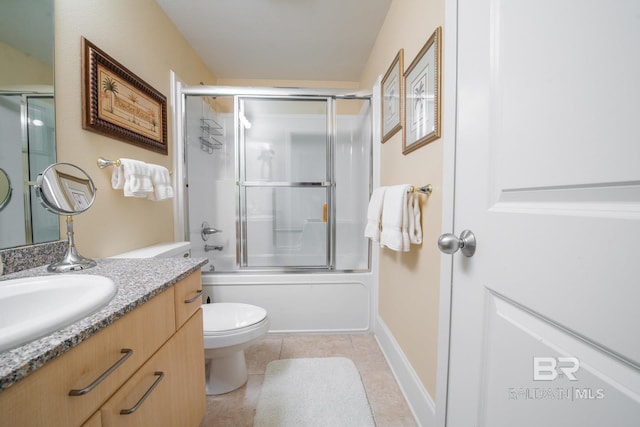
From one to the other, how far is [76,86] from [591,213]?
5.62 feet

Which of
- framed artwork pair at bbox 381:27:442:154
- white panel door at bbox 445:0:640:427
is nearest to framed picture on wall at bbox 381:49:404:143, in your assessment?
framed artwork pair at bbox 381:27:442:154

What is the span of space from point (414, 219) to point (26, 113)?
1.57 m

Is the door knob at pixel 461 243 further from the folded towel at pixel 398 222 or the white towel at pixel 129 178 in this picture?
the white towel at pixel 129 178

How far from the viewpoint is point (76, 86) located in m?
1.04

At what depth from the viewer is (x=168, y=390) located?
76 centimetres

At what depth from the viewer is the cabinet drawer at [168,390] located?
0.59m

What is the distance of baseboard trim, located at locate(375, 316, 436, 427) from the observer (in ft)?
3.34

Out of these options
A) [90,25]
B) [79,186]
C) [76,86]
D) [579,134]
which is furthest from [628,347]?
[90,25]

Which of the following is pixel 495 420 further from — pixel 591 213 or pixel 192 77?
pixel 192 77

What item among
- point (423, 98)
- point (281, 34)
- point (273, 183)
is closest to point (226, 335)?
point (273, 183)

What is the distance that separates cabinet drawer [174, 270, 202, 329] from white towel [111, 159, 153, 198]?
62 cm

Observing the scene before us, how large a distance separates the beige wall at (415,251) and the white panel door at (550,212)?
1.19 ft

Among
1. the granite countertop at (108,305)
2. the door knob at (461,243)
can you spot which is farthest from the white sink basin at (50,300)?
the door knob at (461,243)

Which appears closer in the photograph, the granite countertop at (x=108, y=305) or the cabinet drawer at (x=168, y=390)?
the granite countertop at (x=108, y=305)
